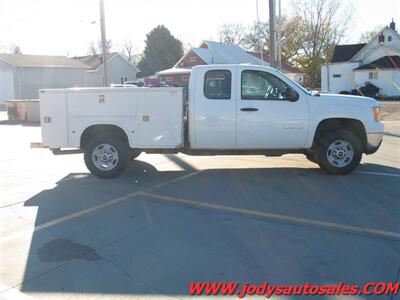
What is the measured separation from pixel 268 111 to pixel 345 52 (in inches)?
1841

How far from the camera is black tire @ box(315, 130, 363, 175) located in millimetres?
8156

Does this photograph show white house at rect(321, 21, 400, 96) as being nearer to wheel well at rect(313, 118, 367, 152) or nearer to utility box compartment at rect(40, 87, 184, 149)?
wheel well at rect(313, 118, 367, 152)

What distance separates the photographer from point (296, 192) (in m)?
7.18

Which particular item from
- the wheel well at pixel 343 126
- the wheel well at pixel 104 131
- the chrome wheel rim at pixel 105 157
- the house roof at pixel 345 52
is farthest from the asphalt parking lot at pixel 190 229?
the house roof at pixel 345 52

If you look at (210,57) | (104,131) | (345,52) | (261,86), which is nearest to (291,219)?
(261,86)

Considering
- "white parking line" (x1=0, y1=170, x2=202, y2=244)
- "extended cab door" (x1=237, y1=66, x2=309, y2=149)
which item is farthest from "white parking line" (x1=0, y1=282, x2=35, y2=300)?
"extended cab door" (x1=237, y1=66, x2=309, y2=149)

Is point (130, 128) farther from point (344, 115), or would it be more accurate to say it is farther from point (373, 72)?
point (373, 72)

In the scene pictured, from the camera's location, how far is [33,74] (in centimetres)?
4897

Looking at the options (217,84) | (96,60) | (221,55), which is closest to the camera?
(217,84)

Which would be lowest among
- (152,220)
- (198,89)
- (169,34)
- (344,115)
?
(152,220)

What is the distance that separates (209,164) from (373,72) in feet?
131

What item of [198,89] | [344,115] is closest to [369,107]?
[344,115]

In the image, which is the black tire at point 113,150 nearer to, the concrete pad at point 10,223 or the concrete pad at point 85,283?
the concrete pad at point 10,223

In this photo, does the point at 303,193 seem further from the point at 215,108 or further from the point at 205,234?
the point at 205,234
